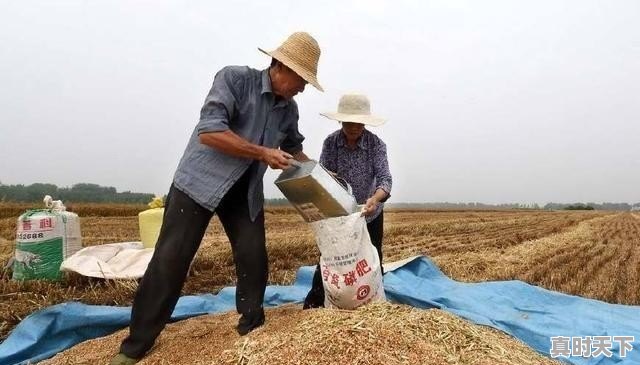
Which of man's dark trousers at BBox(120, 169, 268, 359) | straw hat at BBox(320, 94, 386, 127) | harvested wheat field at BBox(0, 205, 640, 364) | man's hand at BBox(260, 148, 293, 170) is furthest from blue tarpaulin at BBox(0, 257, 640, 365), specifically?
man's hand at BBox(260, 148, 293, 170)

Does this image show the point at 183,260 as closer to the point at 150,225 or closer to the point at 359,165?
the point at 359,165

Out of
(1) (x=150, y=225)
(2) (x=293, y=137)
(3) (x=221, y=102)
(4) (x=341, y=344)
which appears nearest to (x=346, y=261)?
(4) (x=341, y=344)

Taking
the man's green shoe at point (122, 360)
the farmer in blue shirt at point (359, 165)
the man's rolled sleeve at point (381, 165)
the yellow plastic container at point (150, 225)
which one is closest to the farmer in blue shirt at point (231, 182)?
the man's green shoe at point (122, 360)

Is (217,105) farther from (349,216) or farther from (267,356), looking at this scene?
(267,356)

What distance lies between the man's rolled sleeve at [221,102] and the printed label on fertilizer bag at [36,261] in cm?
337

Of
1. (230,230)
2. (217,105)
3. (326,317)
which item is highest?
(217,105)

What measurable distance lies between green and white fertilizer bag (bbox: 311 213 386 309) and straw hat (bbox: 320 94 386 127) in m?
0.73

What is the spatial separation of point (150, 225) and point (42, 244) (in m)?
1.08

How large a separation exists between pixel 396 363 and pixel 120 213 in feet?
70.7

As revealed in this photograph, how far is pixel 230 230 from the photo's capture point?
3.15 m

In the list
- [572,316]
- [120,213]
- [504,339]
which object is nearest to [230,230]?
[504,339]

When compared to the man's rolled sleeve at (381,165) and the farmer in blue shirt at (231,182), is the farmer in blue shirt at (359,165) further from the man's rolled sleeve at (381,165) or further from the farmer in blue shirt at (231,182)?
the farmer in blue shirt at (231,182)

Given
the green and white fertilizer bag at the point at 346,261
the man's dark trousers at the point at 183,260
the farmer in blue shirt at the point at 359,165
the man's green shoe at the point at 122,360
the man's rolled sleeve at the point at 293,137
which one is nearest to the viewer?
the man's green shoe at the point at 122,360

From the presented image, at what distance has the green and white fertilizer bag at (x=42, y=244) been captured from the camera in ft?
17.1
